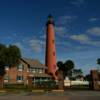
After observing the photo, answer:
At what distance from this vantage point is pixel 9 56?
211 feet

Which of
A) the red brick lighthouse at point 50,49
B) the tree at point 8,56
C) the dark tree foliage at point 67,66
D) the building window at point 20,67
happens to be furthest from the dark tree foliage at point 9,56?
the dark tree foliage at point 67,66

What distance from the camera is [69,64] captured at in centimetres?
11838

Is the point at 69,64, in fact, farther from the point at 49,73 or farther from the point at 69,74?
the point at 49,73

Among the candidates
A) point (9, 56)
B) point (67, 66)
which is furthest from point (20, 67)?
point (67, 66)

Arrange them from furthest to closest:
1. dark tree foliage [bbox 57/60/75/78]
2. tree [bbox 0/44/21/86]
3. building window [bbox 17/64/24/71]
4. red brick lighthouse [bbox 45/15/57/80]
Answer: dark tree foliage [bbox 57/60/75/78] → red brick lighthouse [bbox 45/15/57/80] → building window [bbox 17/64/24/71] → tree [bbox 0/44/21/86]

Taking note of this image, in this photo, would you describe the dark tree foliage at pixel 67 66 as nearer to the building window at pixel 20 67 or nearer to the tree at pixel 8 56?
the building window at pixel 20 67

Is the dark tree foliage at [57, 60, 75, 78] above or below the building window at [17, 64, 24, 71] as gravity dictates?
above

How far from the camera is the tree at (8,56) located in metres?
64.0

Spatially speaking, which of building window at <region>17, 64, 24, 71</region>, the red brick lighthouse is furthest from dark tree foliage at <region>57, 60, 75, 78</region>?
building window at <region>17, 64, 24, 71</region>

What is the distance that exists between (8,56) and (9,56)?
226 millimetres

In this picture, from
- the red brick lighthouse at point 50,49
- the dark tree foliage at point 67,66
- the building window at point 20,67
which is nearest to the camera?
the building window at point 20,67

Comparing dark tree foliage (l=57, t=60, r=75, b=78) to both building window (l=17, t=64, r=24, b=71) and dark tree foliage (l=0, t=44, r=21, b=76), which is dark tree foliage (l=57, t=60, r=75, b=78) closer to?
building window (l=17, t=64, r=24, b=71)

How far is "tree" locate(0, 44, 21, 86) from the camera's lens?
210ft

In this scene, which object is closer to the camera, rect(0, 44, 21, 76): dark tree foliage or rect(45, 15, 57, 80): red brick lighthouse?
rect(0, 44, 21, 76): dark tree foliage
